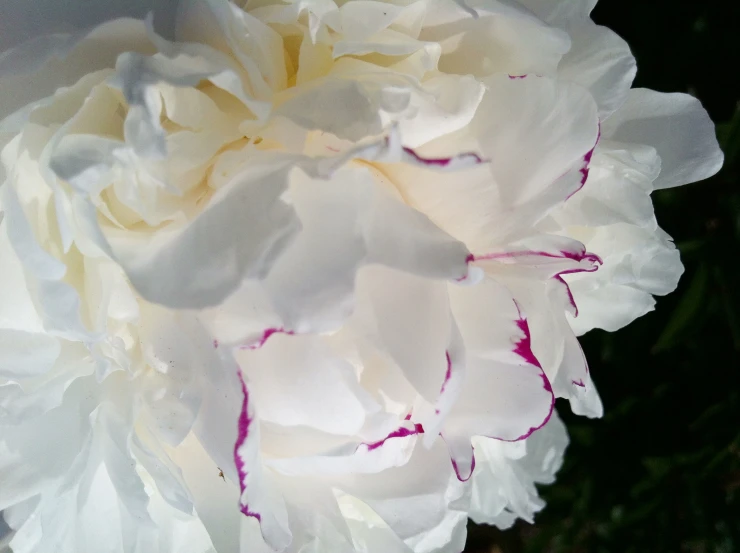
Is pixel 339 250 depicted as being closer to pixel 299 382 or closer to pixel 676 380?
pixel 299 382

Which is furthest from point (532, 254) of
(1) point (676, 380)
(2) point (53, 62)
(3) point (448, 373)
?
(1) point (676, 380)

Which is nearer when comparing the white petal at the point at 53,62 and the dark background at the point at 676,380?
the white petal at the point at 53,62

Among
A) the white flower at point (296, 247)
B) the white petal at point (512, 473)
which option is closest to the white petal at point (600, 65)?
the white flower at point (296, 247)

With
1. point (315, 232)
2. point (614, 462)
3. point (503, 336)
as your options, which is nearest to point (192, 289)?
point (315, 232)

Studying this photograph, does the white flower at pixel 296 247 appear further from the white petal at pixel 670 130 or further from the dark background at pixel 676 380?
the dark background at pixel 676 380

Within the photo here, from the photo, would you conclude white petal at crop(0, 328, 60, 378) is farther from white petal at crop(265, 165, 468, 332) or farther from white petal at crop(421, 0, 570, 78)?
white petal at crop(421, 0, 570, 78)

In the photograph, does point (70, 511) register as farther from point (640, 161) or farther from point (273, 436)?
point (640, 161)
